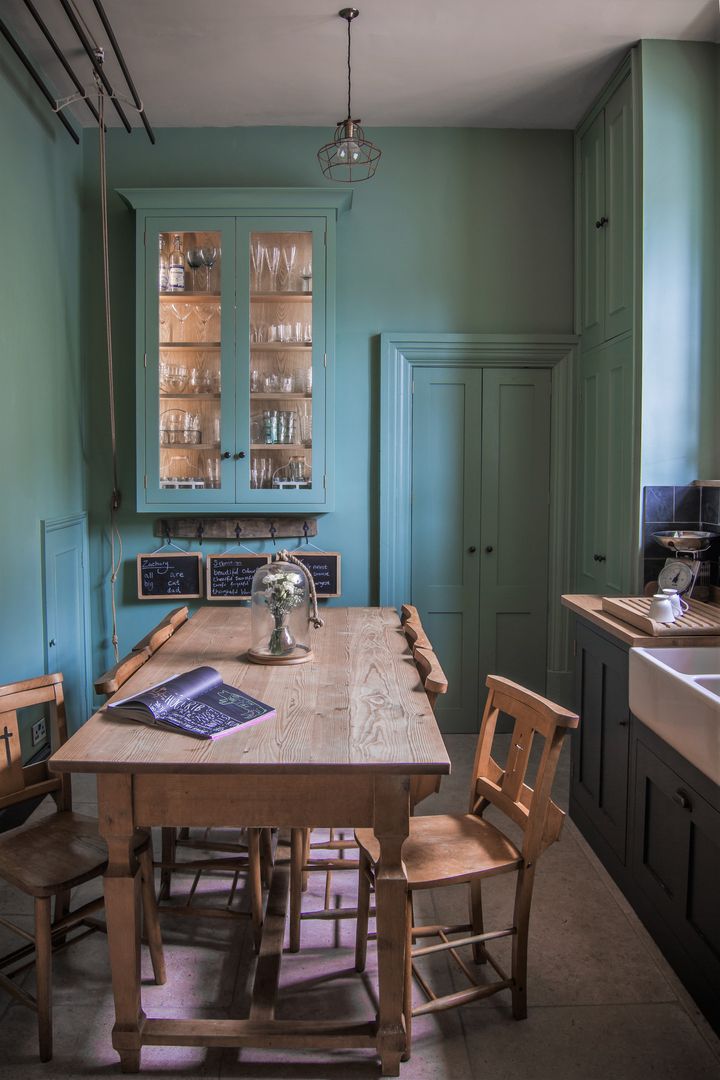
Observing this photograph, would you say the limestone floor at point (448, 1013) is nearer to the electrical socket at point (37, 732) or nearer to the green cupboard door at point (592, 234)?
the electrical socket at point (37, 732)

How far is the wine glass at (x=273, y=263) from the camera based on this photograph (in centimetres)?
391

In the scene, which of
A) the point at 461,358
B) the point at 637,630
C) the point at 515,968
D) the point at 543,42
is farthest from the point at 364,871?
the point at 543,42

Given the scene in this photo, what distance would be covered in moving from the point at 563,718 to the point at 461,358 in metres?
2.64

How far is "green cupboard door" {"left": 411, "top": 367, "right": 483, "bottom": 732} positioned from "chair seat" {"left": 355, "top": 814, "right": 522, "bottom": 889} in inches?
82.1

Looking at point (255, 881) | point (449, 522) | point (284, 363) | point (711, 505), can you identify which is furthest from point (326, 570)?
point (255, 881)

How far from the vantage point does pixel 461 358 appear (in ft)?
13.7

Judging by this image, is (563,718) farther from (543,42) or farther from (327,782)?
(543,42)

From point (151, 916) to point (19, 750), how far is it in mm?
562

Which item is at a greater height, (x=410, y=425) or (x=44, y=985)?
(x=410, y=425)

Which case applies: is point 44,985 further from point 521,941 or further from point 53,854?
point 521,941

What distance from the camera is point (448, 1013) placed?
212cm

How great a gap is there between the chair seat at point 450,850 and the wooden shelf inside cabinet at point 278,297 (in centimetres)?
261

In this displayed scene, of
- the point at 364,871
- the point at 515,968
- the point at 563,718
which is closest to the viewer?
the point at 563,718

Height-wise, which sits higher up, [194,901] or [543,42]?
[543,42]
